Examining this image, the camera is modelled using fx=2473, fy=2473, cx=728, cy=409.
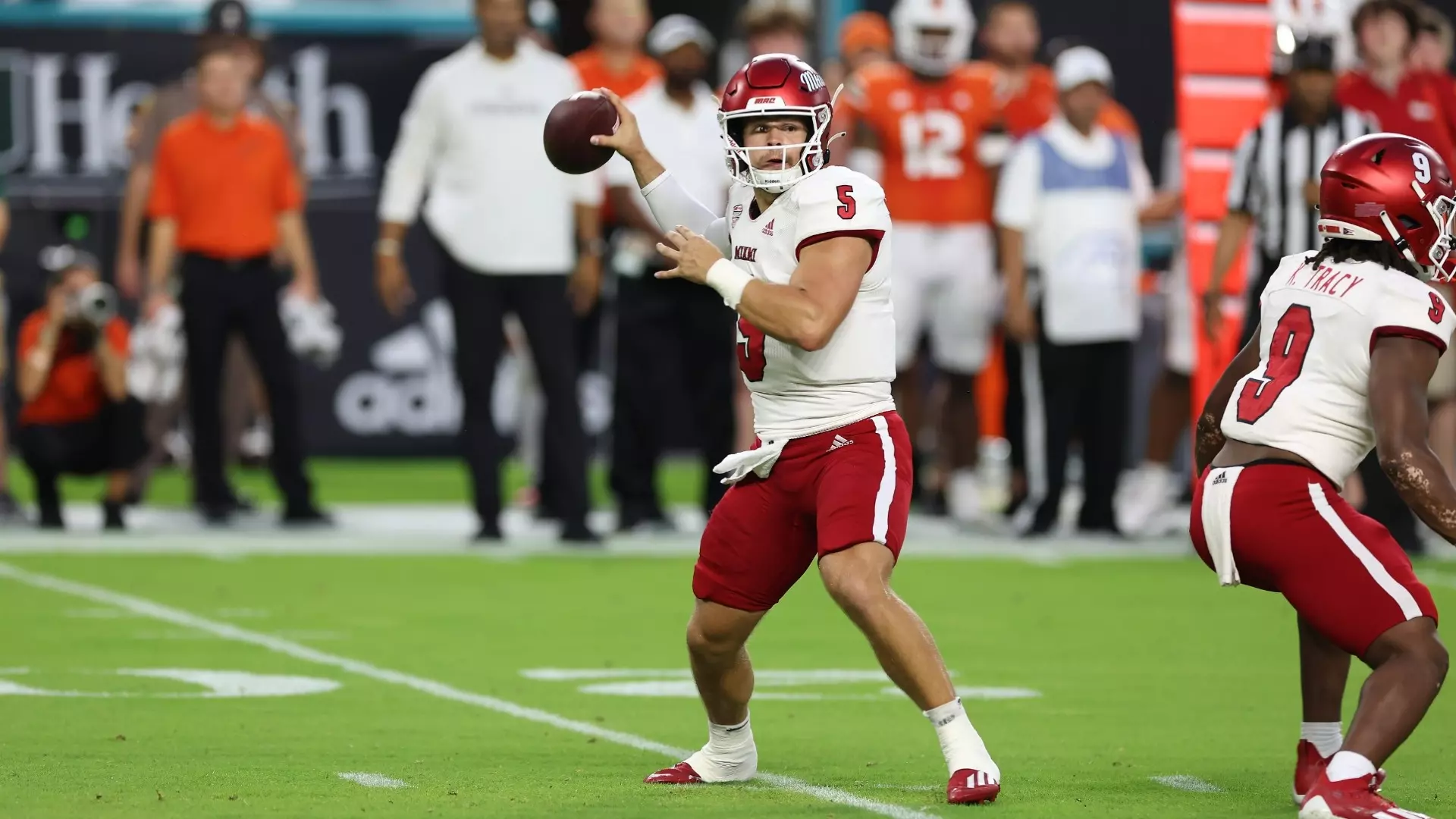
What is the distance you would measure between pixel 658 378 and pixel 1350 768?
739 cm

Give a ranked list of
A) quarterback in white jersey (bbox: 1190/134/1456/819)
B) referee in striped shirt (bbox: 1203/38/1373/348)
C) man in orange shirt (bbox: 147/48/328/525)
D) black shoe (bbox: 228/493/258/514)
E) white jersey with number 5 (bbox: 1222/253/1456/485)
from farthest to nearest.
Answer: black shoe (bbox: 228/493/258/514) < man in orange shirt (bbox: 147/48/328/525) < referee in striped shirt (bbox: 1203/38/1373/348) < white jersey with number 5 (bbox: 1222/253/1456/485) < quarterback in white jersey (bbox: 1190/134/1456/819)

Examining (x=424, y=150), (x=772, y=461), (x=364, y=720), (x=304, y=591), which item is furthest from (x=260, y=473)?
(x=772, y=461)

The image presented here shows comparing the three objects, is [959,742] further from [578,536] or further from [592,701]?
[578,536]

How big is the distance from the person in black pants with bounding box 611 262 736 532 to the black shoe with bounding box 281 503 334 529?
1463mm

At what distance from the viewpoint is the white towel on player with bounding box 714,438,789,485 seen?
5.68 metres

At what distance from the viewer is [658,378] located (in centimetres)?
1214

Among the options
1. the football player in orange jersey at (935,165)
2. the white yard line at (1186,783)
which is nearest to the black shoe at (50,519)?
the football player in orange jersey at (935,165)

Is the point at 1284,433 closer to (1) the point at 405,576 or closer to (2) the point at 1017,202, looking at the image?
(1) the point at 405,576

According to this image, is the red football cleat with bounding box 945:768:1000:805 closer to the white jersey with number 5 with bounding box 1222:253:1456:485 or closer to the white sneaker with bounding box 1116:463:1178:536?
the white jersey with number 5 with bounding box 1222:253:1456:485

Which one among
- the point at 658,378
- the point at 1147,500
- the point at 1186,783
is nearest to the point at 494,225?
the point at 658,378

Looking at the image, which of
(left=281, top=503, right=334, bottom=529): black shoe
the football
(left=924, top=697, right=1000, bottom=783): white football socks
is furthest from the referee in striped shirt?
(left=924, top=697, right=1000, bottom=783): white football socks

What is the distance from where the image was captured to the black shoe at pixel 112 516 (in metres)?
12.0

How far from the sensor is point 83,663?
303 inches

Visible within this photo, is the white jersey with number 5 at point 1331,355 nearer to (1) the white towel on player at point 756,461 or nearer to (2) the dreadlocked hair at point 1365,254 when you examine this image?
(2) the dreadlocked hair at point 1365,254
